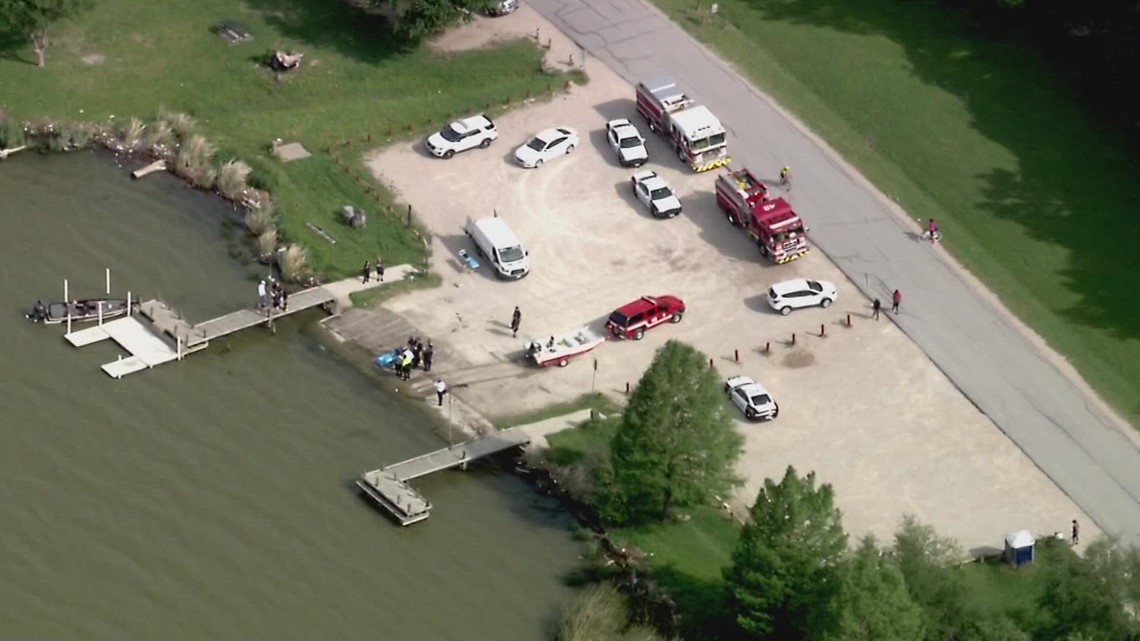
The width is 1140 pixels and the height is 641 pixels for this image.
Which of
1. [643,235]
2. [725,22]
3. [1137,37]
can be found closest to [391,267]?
[643,235]

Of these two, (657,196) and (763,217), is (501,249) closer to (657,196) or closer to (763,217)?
(657,196)

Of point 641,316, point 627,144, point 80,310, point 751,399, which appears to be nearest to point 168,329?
point 80,310

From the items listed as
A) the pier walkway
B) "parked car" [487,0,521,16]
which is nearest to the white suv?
"parked car" [487,0,521,16]

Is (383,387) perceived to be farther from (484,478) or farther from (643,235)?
(643,235)

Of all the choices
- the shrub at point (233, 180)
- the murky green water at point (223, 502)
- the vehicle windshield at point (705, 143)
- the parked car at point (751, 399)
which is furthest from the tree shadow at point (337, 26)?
the parked car at point (751, 399)

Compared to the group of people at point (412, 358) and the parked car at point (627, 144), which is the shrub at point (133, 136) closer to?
the group of people at point (412, 358)
